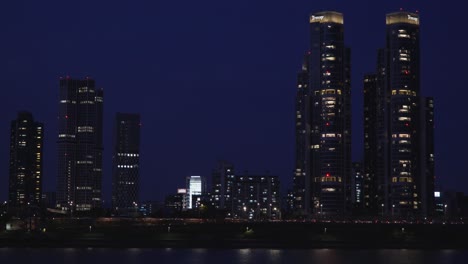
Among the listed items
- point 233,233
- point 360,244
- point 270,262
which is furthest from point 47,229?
point 270,262

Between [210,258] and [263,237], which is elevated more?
[263,237]

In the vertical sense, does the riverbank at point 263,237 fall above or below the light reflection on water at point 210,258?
above

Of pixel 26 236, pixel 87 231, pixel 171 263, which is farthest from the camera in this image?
pixel 87 231

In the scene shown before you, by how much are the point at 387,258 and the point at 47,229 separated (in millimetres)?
93352

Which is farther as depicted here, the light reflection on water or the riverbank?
the riverbank

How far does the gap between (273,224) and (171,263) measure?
70.5 meters

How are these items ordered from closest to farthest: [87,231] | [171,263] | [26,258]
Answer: [171,263] → [26,258] → [87,231]

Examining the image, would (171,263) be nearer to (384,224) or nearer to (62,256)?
(62,256)

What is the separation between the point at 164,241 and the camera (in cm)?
18362

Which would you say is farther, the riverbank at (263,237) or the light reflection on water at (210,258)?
the riverbank at (263,237)

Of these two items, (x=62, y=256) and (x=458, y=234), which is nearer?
(x=62, y=256)

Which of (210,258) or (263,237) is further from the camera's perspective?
(263,237)

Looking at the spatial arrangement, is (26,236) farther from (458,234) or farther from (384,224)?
(458,234)

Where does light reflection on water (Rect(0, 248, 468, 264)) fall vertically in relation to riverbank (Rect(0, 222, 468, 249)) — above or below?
below
